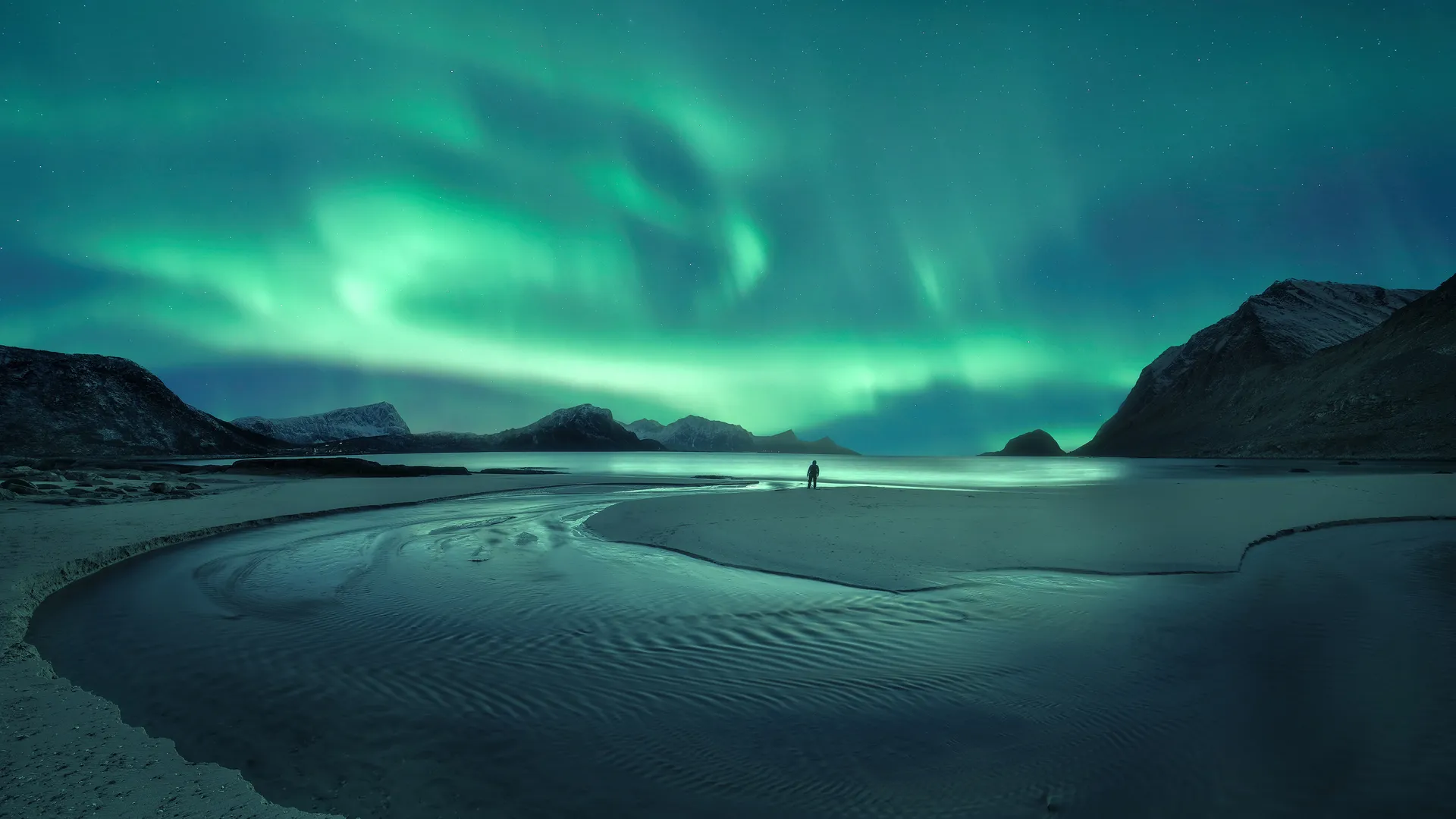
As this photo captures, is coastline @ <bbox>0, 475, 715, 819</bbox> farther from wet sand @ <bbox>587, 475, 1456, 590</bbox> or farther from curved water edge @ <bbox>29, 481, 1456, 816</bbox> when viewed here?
wet sand @ <bbox>587, 475, 1456, 590</bbox>

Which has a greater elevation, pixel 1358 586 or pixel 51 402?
pixel 51 402

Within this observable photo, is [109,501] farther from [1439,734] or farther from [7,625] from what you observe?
[1439,734]

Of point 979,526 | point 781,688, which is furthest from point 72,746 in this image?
point 979,526

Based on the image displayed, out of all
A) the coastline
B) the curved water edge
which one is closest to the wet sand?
the curved water edge

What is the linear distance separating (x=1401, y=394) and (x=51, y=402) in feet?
1218

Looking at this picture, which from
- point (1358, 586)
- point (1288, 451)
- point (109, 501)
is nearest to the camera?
point (1358, 586)

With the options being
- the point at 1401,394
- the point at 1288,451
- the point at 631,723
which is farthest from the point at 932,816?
the point at 1288,451

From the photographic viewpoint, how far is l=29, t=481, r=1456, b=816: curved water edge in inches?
218

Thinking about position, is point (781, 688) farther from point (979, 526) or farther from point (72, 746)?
point (979, 526)

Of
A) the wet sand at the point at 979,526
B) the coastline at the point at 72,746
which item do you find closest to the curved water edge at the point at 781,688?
the coastline at the point at 72,746

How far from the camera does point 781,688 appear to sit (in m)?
7.93

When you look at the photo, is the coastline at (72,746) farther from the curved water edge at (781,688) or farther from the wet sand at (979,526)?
the wet sand at (979,526)

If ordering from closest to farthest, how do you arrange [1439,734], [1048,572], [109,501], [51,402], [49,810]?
[49,810], [1439,734], [1048,572], [109,501], [51,402]

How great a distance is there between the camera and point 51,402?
19375cm
